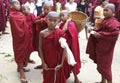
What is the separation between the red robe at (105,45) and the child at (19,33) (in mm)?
1228

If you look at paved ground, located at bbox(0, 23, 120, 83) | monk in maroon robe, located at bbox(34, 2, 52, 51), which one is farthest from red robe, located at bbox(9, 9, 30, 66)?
paved ground, located at bbox(0, 23, 120, 83)

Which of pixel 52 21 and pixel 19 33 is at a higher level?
pixel 52 21

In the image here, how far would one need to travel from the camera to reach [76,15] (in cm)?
660

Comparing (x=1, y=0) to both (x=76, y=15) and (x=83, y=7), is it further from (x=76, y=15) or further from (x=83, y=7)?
(x=83, y=7)

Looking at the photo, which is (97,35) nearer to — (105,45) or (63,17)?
(105,45)

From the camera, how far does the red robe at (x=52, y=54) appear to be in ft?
13.5

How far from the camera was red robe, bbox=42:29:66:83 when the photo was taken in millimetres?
4129

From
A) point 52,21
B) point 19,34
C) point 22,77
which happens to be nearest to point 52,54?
point 52,21

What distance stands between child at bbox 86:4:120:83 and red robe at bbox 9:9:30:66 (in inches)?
48.8

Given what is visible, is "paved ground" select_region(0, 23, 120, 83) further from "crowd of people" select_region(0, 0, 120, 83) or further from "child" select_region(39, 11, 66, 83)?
"child" select_region(39, 11, 66, 83)

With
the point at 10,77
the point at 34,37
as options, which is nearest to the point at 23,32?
the point at 34,37

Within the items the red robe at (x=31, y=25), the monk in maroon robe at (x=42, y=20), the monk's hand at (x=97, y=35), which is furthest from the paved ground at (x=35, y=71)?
the monk's hand at (x=97, y=35)

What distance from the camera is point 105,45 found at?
494 centimetres

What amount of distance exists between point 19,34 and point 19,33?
2cm
